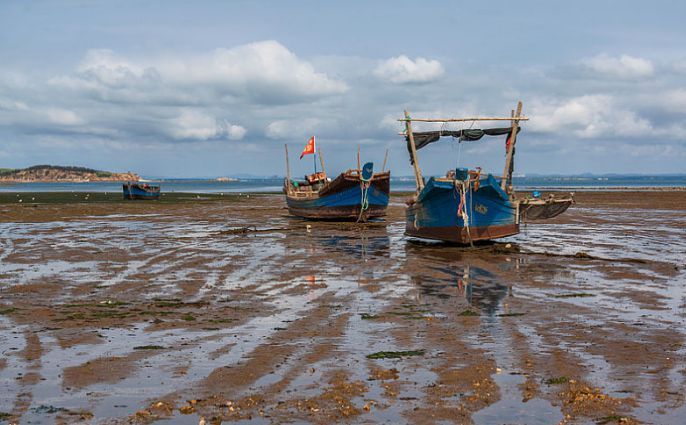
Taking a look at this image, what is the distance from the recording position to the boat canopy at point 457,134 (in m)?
23.8

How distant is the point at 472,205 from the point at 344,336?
1227cm

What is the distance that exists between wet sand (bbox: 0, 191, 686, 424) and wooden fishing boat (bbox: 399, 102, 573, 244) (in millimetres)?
1051

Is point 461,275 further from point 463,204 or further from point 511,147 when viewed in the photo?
point 511,147

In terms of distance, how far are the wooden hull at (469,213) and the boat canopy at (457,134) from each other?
302cm

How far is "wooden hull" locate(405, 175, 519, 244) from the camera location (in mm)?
21156

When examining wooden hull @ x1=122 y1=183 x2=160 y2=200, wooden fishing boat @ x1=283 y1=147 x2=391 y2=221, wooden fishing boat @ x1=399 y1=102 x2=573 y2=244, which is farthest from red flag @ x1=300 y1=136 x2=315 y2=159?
wooden hull @ x1=122 y1=183 x2=160 y2=200

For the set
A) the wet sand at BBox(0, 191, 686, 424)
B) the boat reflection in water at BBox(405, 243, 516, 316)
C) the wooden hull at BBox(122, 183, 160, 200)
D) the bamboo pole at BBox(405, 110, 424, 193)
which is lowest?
the boat reflection in water at BBox(405, 243, 516, 316)

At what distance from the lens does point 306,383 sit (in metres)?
7.50

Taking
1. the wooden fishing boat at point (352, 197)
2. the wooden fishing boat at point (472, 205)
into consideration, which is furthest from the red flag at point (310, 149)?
the wooden fishing boat at point (472, 205)

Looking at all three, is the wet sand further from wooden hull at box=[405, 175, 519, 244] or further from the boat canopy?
the boat canopy

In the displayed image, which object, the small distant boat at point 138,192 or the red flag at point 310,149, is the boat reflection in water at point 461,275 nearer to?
the red flag at point 310,149

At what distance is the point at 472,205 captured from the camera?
69.7 ft

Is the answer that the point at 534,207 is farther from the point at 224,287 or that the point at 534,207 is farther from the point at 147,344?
the point at 147,344

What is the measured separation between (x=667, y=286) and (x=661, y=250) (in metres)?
7.48
